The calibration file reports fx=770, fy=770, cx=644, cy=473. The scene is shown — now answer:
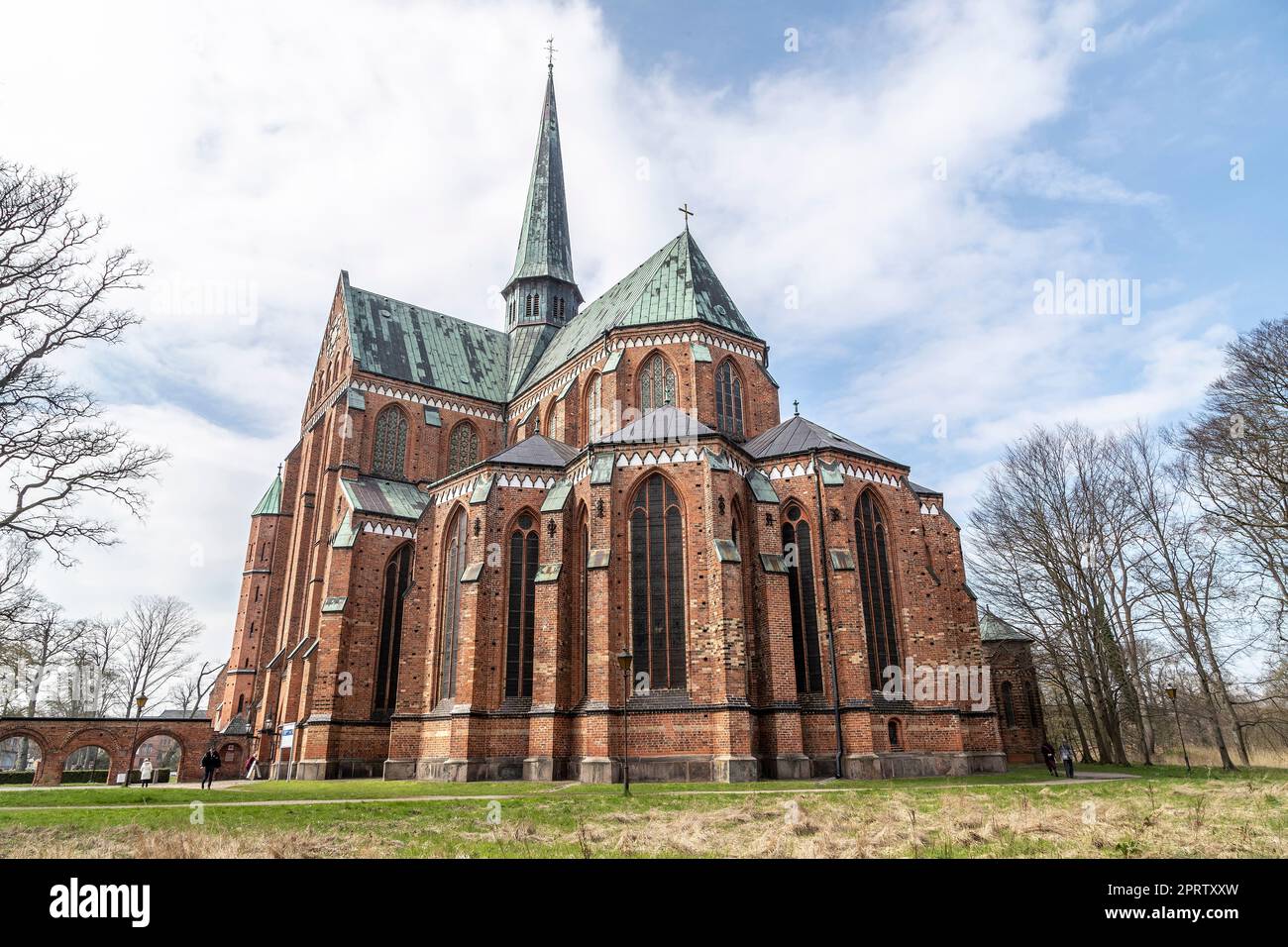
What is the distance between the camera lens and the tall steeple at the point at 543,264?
149 ft

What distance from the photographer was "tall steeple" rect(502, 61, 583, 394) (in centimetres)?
4553

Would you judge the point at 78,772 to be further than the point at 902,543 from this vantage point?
Yes

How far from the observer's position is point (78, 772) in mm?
35062

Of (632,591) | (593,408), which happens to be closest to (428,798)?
(632,591)

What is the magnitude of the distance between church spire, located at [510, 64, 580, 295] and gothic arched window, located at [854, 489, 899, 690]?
27.3 m

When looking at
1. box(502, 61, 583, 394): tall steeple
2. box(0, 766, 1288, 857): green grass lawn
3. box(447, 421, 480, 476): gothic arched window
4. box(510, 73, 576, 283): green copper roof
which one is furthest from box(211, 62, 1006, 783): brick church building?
box(510, 73, 576, 283): green copper roof

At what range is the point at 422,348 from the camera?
3969 centimetres

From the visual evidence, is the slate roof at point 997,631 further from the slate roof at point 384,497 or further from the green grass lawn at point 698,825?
the slate roof at point 384,497

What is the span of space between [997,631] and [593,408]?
20120mm

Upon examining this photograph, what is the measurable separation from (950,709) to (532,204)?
125 feet

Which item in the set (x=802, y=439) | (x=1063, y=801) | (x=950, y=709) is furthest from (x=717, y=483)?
(x=1063, y=801)

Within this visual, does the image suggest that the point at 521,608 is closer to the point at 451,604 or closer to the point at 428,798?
the point at 451,604

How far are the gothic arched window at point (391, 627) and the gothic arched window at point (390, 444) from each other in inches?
213
